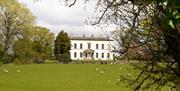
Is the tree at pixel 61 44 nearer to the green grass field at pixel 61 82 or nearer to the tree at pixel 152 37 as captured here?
the green grass field at pixel 61 82

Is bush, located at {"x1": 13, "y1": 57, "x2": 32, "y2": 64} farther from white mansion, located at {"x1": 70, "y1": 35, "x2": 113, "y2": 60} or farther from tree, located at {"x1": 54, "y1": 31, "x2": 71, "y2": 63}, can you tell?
white mansion, located at {"x1": 70, "y1": 35, "x2": 113, "y2": 60}

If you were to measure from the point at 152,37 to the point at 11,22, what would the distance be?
88266mm

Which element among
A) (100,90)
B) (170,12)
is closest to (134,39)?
(170,12)

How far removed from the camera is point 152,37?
20.7ft

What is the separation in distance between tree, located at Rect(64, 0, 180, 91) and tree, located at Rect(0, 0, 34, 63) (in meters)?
84.4

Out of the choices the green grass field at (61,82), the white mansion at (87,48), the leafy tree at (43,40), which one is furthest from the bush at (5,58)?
the white mansion at (87,48)

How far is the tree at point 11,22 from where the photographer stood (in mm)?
91000

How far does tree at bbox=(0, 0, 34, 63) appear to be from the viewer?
299 ft

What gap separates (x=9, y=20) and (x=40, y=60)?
1483 cm

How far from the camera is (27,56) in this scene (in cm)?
9638

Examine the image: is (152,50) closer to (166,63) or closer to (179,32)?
(166,63)

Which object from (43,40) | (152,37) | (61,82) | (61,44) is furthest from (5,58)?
(152,37)

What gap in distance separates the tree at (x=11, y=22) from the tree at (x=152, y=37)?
277 ft

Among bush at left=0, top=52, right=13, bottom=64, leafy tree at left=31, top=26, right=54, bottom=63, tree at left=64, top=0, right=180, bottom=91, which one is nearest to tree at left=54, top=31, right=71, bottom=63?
leafy tree at left=31, top=26, right=54, bottom=63
